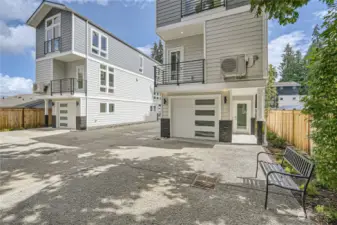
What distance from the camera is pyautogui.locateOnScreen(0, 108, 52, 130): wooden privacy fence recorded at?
12.1m

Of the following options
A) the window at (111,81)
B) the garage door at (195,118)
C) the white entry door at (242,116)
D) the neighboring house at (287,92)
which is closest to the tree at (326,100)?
the garage door at (195,118)

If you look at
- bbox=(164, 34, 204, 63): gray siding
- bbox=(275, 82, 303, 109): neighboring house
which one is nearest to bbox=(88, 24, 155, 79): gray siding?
bbox=(164, 34, 204, 63): gray siding

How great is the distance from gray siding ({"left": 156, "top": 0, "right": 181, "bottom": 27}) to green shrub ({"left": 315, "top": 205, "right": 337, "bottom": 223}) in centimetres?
848

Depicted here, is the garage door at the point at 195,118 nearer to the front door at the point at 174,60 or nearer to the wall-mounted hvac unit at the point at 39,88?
the front door at the point at 174,60

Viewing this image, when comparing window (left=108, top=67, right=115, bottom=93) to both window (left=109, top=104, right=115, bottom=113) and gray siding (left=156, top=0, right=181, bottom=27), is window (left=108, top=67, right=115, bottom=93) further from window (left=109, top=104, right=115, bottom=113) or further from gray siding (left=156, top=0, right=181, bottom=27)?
gray siding (left=156, top=0, right=181, bottom=27)

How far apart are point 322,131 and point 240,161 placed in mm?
2779

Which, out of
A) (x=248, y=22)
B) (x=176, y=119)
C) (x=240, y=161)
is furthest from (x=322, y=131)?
(x=176, y=119)

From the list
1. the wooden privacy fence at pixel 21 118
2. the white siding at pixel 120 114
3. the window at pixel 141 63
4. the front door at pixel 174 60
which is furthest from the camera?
the window at pixel 141 63

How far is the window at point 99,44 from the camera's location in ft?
43.1

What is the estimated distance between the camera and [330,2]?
9.08 ft

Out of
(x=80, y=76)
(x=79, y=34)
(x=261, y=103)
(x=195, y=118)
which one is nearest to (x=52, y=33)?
(x=79, y=34)

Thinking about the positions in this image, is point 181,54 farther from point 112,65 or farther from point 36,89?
point 36,89

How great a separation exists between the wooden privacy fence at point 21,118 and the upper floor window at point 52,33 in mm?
5281

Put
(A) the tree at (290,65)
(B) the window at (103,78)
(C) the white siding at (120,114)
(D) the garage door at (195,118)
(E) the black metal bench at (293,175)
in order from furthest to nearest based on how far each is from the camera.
Answer: (A) the tree at (290,65) → (B) the window at (103,78) → (C) the white siding at (120,114) → (D) the garage door at (195,118) → (E) the black metal bench at (293,175)
